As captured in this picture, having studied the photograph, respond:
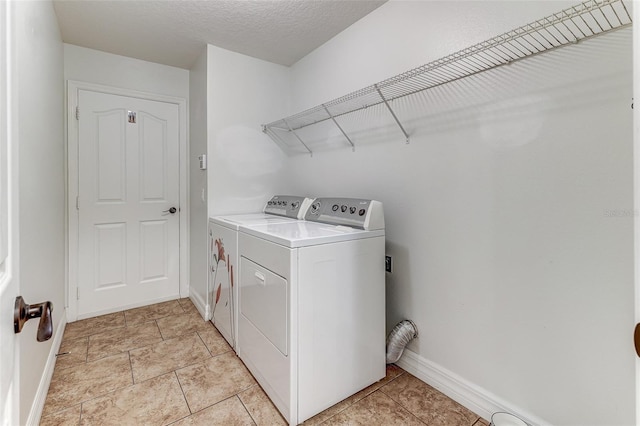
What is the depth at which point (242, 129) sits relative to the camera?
2748 mm

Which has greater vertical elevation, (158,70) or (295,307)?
(158,70)

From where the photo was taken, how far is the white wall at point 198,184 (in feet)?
8.73

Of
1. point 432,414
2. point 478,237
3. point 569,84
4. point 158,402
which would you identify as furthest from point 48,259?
point 569,84

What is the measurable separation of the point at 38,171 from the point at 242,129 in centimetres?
150

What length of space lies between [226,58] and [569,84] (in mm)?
2483

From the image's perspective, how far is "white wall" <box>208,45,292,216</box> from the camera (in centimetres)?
261

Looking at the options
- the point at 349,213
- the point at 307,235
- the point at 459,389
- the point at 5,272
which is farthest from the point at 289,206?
the point at 5,272

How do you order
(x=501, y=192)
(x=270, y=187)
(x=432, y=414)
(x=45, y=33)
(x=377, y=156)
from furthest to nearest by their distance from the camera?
(x=270, y=187) → (x=377, y=156) → (x=45, y=33) → (x=432, y=414) → (x=501, y=192)

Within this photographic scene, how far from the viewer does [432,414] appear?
152 centimetres

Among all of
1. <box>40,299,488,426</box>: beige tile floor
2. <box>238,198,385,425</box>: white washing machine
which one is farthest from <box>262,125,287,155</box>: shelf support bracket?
<box>40,299,488,426</box>: beige tile floor

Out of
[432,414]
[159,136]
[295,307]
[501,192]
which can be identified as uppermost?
[159,136]

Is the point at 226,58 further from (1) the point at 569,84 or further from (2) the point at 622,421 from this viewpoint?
(2) the point at 622,421

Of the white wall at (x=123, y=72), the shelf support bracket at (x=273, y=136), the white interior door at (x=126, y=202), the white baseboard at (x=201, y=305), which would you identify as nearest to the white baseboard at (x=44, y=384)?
the white interior door at (x=126, y=202)

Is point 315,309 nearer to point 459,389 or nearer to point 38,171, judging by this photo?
point 459,389
